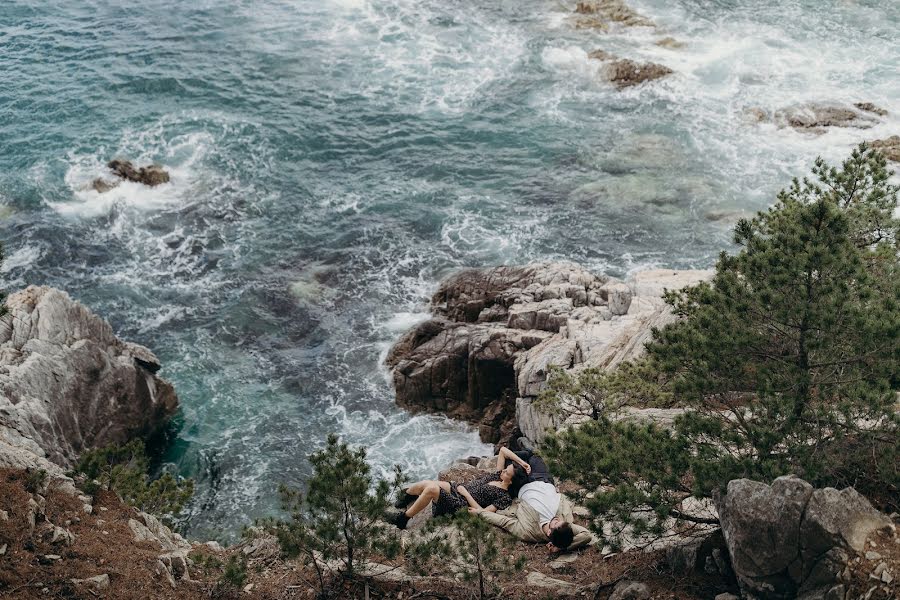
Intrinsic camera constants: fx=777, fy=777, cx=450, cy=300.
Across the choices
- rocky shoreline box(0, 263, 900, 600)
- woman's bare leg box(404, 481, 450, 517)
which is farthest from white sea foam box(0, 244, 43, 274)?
woman's bare leg box(404, 481, 450, 517)

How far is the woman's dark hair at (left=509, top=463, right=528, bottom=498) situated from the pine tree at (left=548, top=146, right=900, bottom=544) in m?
3.61

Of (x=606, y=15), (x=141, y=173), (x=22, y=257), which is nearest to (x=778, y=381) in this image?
(x=22, y=257)

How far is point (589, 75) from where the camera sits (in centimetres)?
4675

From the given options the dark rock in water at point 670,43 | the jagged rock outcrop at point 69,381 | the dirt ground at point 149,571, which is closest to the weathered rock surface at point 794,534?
the dirt ground at point 149,571

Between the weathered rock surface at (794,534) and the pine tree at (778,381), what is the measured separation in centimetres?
91

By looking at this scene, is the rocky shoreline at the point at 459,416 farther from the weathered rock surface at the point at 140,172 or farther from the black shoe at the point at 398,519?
the weathered rock surface at the point at 140,172

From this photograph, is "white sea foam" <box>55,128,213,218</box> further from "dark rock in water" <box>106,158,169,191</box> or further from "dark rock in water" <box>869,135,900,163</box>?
"dark rock in water" <box>869,135,900,163</box>

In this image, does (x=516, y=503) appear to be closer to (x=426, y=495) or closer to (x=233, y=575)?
(x=426, y=495)

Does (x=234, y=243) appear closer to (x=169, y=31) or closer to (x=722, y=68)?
(x=169, y=31)

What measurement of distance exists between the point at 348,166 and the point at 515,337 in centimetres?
1922

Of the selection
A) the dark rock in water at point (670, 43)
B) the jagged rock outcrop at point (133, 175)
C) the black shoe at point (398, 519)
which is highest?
the dark rock in water at point (670, 43)

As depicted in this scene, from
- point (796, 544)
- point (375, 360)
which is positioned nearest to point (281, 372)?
point (375, 360)

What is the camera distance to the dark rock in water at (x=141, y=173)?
38.6 metres

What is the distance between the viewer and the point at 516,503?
16859 mm
